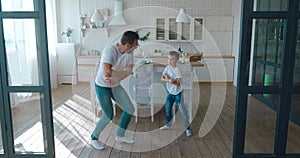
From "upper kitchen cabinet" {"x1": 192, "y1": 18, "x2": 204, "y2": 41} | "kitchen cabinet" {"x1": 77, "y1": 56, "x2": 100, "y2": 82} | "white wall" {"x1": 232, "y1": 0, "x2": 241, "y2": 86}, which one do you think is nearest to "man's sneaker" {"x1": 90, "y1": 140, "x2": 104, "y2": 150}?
"kitchen cabinet" {"x1": 77, "y1": 56, "x2": 100, "y2": 82}

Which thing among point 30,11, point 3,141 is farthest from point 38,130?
point 30,11

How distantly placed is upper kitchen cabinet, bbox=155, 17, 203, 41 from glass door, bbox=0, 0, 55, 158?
504 centimetres

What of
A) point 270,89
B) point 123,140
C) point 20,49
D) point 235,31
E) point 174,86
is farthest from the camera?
point 235,31

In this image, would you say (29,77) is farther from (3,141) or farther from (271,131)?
(271,131)

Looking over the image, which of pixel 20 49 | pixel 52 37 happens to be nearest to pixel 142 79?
pixel 20 49

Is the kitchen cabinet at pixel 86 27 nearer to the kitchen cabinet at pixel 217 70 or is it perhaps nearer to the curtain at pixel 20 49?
the kitchen cabinet at pixel 217 70

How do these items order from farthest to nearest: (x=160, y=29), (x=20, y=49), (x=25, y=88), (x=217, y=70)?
(x=160, y=29) < (x=217, y=70) < (x=20, y=49) < (x=25, y=88)

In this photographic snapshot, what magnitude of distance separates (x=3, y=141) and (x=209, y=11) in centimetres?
621

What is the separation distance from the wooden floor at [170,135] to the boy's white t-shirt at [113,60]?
2.55 ft

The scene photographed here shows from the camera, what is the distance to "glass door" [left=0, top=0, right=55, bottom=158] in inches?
84.1

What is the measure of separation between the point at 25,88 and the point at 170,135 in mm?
1943

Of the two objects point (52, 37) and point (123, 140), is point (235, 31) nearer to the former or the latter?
point (52, 37)

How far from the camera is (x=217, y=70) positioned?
7098 millimetres

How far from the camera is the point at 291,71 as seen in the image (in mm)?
2080
